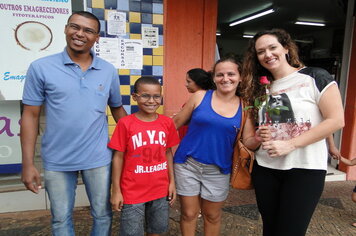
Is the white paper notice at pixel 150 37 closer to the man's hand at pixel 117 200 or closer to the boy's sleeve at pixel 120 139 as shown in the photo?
the boy's sleeve at pixel 120 139

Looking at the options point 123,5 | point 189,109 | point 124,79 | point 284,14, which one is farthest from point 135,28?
point 284,14

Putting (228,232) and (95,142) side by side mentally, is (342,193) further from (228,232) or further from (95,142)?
(95,142)

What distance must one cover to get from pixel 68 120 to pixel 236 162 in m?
1.20

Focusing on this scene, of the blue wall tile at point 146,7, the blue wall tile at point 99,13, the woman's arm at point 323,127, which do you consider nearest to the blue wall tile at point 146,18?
the blue wall tile at point 146,7

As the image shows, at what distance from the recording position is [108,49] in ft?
10.3

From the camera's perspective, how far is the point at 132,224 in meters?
1.92

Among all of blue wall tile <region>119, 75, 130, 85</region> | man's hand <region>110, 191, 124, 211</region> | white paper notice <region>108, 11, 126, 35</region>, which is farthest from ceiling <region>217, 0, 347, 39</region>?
man's hand <region>110, 191, 124, 211</region>

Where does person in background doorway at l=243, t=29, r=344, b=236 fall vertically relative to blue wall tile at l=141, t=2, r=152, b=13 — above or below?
below

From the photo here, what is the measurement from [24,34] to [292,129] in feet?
9.34

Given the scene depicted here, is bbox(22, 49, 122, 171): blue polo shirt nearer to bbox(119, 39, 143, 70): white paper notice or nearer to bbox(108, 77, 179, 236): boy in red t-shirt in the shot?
bbox(108, 77, 179, 236): boy in red t-shirt

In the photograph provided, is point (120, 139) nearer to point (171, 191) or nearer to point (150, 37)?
point (171, 191)

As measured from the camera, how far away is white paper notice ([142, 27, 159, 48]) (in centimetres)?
325

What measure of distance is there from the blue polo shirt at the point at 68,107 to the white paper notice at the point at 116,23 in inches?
56.6

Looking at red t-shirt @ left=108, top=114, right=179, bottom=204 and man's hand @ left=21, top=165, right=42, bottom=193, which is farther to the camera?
red t-shirt @ left=108, top=114, right=179, bottom=204
